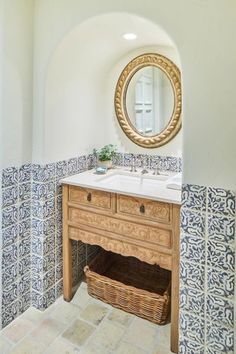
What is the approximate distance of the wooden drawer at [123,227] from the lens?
153cm

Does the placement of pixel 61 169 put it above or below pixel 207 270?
above

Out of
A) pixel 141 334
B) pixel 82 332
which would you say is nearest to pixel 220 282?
pixel 141 334

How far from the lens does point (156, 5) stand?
4.35 feet

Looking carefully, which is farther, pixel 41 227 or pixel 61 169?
pixel 61 169

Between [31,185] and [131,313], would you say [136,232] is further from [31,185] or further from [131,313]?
[31,185]

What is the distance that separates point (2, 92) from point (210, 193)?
1.30 meters

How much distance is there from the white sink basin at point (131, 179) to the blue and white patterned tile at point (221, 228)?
69 centimetres

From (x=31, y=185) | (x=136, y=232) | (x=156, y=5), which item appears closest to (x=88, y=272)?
(x=136, y=232)

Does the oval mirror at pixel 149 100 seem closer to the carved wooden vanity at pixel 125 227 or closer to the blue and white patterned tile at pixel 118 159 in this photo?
the blue and white patterned tile at pixel 118 159

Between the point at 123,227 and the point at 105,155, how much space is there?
2.56ft

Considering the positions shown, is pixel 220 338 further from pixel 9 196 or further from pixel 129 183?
pixel 9 196

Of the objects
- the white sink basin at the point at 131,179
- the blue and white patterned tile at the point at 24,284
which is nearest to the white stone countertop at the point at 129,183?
the white sink basin at the point at 131,179

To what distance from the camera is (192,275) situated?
1.33 metres

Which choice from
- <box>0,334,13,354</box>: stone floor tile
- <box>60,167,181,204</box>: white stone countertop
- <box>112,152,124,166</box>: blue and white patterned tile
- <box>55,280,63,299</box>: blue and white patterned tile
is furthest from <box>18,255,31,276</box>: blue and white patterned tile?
<box>112,152,124,166</box>: blue and white patterned tile
